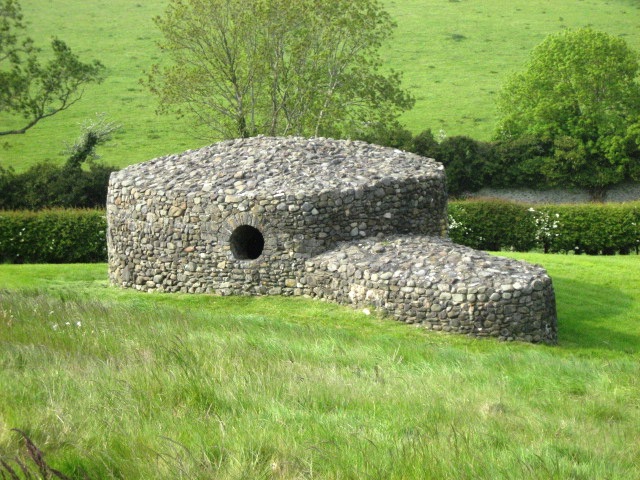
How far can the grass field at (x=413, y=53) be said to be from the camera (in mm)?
49000

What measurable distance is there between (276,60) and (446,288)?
2133cm

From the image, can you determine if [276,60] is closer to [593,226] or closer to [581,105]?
[593,226]

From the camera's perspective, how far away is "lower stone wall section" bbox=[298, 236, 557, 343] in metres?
15.3

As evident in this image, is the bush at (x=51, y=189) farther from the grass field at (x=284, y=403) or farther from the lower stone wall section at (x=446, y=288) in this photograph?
the grass field at (x=284, y=403)

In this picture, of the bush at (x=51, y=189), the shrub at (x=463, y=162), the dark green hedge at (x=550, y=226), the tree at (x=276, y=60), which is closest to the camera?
the dark green hedge at (x=550, y=226)

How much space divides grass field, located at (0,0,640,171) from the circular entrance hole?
25.9m

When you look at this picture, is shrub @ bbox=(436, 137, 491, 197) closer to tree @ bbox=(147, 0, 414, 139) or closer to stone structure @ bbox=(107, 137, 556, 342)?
tree @ bbox=(147, 0, 414, 139)

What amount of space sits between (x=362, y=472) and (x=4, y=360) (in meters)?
4.12

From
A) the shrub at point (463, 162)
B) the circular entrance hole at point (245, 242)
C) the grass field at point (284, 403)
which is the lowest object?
the shrub at point (463, 162)

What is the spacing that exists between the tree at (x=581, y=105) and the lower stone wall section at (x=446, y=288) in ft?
104

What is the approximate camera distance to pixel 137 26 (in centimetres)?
6675

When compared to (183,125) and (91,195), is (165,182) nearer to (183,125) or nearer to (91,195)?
(91,195)

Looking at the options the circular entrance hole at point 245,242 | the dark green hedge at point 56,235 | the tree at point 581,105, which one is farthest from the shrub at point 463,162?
the circular entrance hole at point 245,242


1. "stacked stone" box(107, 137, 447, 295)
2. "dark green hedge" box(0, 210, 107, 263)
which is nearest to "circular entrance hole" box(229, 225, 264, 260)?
"stacked stone" box(107, 137, 447, 295)
